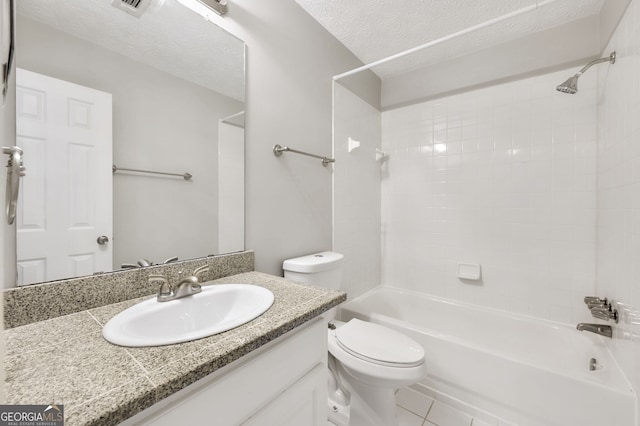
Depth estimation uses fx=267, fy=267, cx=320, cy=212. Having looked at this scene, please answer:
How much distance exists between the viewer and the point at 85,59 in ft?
2.77

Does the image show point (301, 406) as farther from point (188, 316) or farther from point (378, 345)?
point (378, 345)

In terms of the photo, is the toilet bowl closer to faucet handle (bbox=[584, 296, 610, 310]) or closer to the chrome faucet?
the chrome faucet

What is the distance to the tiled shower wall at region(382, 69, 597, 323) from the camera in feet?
5.64

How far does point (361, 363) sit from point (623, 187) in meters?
1.47

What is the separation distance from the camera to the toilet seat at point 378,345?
1.22 m

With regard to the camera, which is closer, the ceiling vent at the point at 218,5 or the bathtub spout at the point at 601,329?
the ceiling vent at the point at 218,5

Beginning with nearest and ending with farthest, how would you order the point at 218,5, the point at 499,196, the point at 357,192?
the point at 218,5 → the point at 499,196 → the point at 357,192

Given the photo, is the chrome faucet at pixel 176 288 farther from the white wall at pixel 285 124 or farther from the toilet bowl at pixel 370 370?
the toilet bowl at pixel 370 370

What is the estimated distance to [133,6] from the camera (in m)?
0.95

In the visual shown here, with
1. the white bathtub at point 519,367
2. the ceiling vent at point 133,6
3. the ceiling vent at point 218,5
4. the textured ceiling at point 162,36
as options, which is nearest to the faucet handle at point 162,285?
the textured ceiling at point 162,36

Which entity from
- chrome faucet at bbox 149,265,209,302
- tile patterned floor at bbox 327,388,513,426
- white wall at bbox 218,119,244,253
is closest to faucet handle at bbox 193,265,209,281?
chrome faucet at bbox 149,265,209,302

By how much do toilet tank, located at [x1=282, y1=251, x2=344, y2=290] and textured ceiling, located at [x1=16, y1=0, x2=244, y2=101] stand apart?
2.89 feet

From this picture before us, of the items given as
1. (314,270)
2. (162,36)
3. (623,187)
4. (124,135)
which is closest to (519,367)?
(623,187)

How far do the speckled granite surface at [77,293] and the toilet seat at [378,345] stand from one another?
2.72 feet
